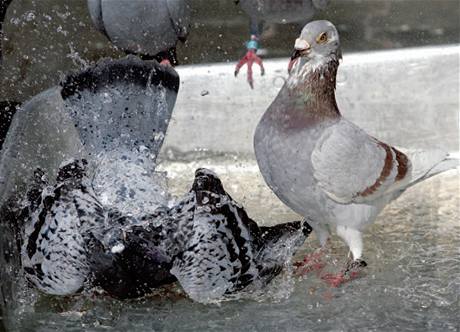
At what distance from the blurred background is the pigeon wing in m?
0.96

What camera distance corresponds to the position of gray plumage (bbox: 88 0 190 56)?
261 centimetres

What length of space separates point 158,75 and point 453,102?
0.91m

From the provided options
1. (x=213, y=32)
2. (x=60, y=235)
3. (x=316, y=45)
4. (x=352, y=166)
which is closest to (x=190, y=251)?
(x=60, y=235)

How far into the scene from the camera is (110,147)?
224 cm

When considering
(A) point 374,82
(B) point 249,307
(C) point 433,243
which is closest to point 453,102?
(A) point 374,82

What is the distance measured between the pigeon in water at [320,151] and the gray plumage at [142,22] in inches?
30.1

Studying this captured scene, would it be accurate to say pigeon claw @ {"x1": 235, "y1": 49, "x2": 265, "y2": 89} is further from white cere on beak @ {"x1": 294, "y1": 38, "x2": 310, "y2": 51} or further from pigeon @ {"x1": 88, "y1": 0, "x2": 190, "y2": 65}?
white cere on beak @ {"x1": 294, "y1": 38, "x2": 310, "y2": 51}

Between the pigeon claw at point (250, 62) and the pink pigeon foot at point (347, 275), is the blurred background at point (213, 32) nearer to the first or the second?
the pigeon claw at point (250, 62)

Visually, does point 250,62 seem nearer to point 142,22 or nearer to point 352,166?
point 142,22

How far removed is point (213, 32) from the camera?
9.94 ft

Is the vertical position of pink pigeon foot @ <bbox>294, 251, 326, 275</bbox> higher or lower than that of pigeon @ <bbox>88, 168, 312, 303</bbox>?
lower

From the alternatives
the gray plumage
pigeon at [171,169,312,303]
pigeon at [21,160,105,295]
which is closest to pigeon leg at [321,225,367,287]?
pigeon at [171,169,312,303]

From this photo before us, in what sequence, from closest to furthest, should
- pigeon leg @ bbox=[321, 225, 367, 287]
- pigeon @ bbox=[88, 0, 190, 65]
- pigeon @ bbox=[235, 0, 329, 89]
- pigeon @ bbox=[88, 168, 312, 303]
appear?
pigeon @ bbox=[88, 168, 312, 303] → pigeon leg @ bbox=[321, 225, 367, 287] → pigeon @ bbox=[88, 0, 190, 65] → pigeon @ bbox=[235, 0, 329, 89]

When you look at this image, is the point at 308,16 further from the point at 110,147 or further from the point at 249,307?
the point at 249,307
